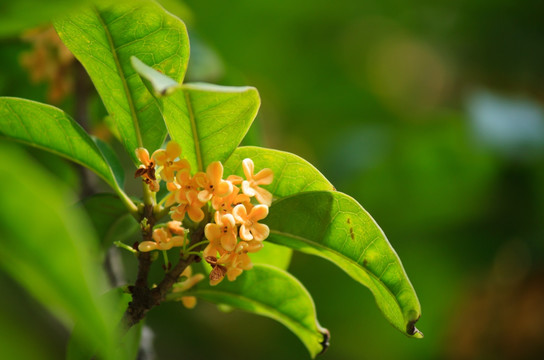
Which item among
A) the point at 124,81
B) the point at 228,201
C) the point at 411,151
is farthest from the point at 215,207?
the point at 411,151

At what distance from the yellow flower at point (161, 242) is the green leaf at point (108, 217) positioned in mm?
170

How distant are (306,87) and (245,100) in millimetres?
2377

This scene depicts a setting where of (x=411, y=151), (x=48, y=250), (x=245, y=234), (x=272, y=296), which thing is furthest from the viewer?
(x=411, y=151)

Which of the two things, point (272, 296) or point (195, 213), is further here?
point (272, 296)

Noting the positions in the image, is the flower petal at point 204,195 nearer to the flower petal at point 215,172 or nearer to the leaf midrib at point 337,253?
the flower petal at point 215,172

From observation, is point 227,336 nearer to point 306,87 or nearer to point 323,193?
point 306,87

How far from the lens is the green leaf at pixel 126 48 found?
0.78 metres

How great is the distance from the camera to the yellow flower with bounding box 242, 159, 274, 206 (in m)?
0.78

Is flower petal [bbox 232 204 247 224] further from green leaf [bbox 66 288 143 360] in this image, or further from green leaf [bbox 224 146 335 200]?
green leaf [bbox 66 288 143 360]

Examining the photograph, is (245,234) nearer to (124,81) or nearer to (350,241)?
(350,241)

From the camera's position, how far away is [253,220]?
762 millimetres

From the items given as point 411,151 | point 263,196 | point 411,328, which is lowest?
point 411,151

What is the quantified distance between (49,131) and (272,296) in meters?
0.41

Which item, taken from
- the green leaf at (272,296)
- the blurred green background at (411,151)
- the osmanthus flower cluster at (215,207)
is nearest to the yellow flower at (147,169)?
the osmanthus flower cluster at (215,207)
